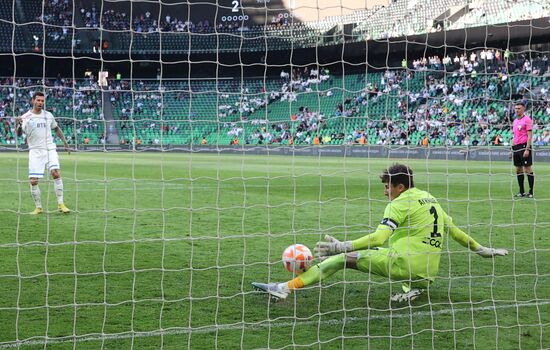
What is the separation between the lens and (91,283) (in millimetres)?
6090

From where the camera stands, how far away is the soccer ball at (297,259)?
5512 millimetres

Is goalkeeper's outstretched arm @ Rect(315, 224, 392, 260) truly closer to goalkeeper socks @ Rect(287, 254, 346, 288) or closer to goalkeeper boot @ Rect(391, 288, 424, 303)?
goalkeeper socks @ Rect(287, 254, 346, 288)

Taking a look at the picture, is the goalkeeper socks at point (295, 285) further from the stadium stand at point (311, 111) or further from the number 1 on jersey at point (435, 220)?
the stadium stand at point (311, 111)

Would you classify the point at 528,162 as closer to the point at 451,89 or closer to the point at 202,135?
the point at 451,89

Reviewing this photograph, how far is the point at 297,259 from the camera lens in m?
5.52

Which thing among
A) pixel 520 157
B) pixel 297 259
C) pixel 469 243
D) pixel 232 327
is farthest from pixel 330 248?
pixel 520 157

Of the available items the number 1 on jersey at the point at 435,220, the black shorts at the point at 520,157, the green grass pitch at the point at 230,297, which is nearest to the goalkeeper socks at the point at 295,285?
the green grass pitch at the point at 230,297

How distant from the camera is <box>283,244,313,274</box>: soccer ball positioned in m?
5.51

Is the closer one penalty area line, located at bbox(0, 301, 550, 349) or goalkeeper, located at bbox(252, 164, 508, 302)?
penalty area line, located at bbox(0, 301, 550, 349)

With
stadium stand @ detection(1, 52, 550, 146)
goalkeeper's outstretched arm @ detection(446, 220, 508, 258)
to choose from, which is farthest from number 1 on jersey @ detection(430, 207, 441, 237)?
stadium stand @ detection(1, 52, 550, 146)

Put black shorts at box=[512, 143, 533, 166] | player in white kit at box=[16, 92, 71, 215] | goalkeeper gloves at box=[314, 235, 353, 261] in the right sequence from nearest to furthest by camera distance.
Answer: goalkeeper gloves at box=[314, 235, 353, 261], player in white kit at box=[16, 92, 71, 215], black shorts at box=[512, 143, 533, 166]

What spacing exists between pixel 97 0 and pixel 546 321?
51128mm

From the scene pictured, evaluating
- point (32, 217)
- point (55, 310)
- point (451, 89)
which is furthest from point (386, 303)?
point (451, 89)

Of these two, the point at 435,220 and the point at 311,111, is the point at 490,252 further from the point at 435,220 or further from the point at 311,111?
the point at 311,111
